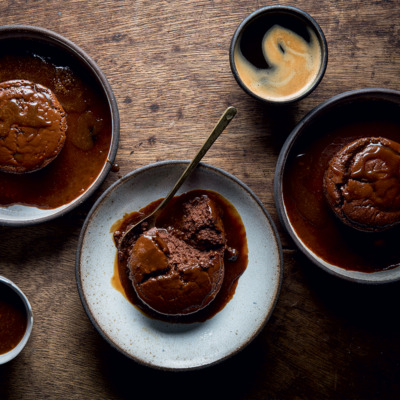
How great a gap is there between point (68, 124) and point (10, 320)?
43.0 inches

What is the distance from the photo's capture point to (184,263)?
1.74 meters

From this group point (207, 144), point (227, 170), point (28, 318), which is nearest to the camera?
point (207, 144)

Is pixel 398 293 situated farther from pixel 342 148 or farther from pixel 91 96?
pixel 91 96

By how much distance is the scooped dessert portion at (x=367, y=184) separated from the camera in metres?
1.70

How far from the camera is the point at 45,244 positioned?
1.94m

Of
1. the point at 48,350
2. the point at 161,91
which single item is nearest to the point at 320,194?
the point at 161,91

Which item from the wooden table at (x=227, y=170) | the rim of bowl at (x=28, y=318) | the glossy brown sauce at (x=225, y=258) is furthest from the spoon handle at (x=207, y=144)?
the rim of bowl at (x=28, y=318)

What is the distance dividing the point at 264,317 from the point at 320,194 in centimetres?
70

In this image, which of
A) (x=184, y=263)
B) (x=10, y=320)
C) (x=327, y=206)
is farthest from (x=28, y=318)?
(x=327, y=206)

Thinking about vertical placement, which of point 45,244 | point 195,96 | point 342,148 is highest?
point 195,96

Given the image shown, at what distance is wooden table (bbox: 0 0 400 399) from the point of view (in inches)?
74.7

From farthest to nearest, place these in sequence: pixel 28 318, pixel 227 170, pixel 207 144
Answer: pixel 227 170 → pixel 28 318 → pixel 207 144

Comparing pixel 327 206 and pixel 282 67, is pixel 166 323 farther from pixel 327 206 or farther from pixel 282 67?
pixel 282 67

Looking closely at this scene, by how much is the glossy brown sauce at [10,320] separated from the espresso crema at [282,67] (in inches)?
65.7
